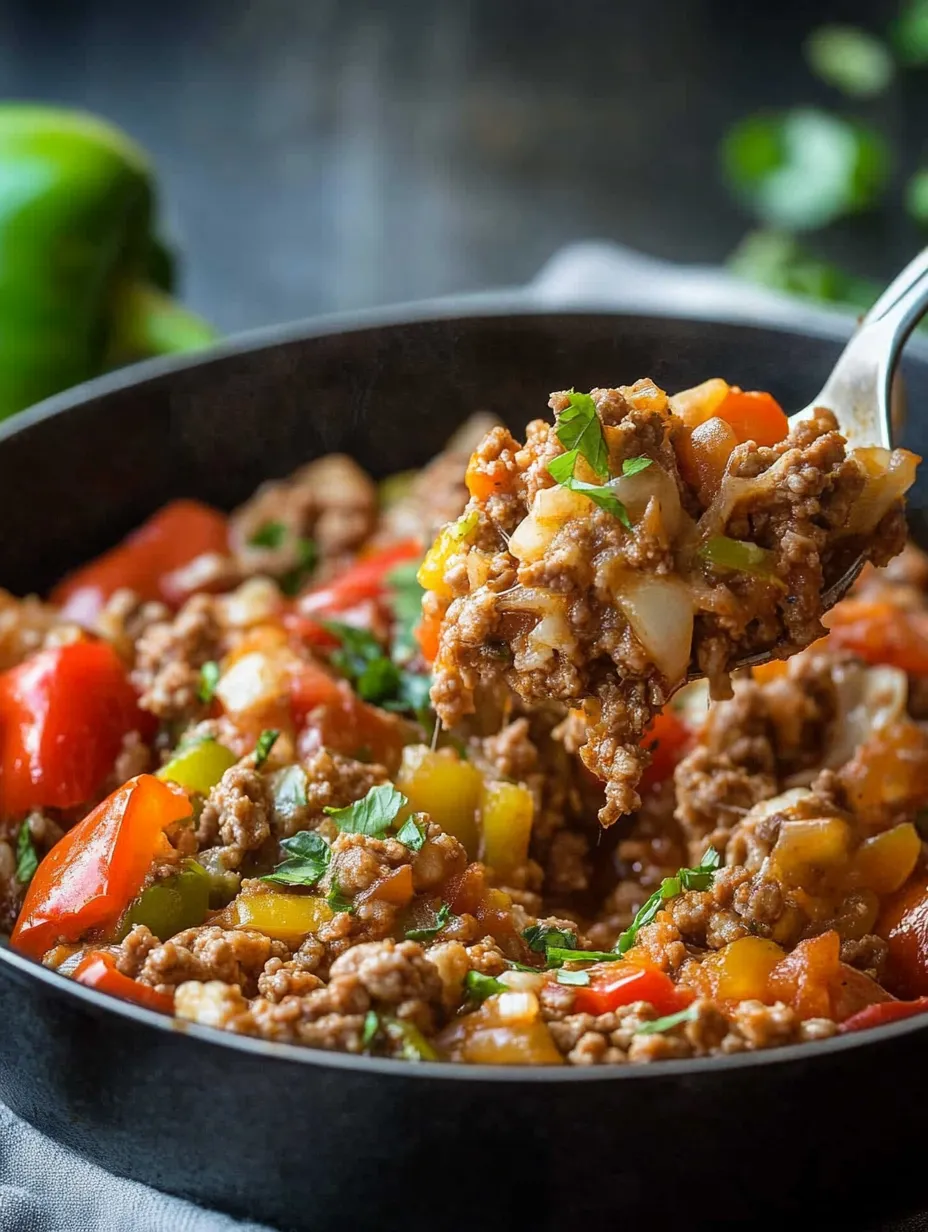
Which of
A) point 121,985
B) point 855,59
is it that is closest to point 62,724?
point 121,985

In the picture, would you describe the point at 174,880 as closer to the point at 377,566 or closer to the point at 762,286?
the point at 377,566

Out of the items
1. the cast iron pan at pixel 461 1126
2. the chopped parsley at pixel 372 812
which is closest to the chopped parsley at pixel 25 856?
the cast iron pan at pixel 461 1126

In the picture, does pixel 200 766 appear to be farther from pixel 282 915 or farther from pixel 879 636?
pixel 879 636

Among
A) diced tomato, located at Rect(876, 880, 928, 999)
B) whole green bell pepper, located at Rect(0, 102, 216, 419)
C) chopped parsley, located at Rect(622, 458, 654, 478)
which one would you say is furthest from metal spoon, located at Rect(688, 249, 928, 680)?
whole green bell pepper, located at Rect(0, 102, 216, 419)

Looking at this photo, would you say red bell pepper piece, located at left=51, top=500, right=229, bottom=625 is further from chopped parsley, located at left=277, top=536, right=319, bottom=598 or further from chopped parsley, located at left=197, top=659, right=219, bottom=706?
chopped parsley, located at left=197, top=659, right=219, bottom=706

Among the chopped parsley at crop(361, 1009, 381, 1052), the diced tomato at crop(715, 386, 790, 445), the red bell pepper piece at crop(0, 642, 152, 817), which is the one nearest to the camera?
the chopped parsley at crop(361, 1009, 381, 1052)

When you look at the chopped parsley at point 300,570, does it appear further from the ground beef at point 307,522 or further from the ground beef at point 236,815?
the ground beef at point 236,815
